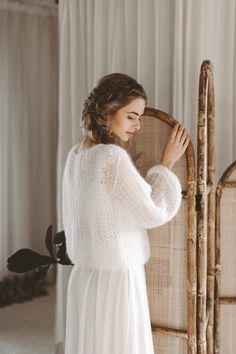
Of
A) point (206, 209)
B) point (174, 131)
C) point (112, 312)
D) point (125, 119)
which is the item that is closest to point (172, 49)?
point (174, 131)

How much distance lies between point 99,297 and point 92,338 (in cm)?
13

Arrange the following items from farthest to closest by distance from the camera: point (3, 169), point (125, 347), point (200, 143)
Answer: point (3, 169) → point (200, 143) → point (125, 347)

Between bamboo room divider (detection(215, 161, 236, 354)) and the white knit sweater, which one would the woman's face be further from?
bamboo room divider (detection(215, 161, 236, 354))

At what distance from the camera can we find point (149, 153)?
1731mm

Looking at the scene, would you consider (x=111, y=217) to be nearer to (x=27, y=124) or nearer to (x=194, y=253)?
(x=194, y=253)

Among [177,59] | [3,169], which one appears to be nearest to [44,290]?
[3,169]

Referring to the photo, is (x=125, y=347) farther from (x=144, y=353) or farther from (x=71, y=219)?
(x=71, y=219)

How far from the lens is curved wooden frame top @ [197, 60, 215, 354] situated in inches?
62.2

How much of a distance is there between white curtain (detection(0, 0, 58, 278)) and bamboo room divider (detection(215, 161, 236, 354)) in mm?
1893

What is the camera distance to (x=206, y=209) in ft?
5.41

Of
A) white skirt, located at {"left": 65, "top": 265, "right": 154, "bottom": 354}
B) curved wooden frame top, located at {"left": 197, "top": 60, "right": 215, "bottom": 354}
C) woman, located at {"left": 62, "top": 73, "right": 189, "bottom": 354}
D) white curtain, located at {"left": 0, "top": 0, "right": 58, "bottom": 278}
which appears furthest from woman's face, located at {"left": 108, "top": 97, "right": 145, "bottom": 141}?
white curtain, located at {"left": 0, "top": 0, "right": 58, "bottom": 278}

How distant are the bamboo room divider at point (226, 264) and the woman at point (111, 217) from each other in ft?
1.08

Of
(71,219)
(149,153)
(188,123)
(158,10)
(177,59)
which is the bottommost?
(71,219)

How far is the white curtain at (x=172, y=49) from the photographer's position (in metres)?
1.87
